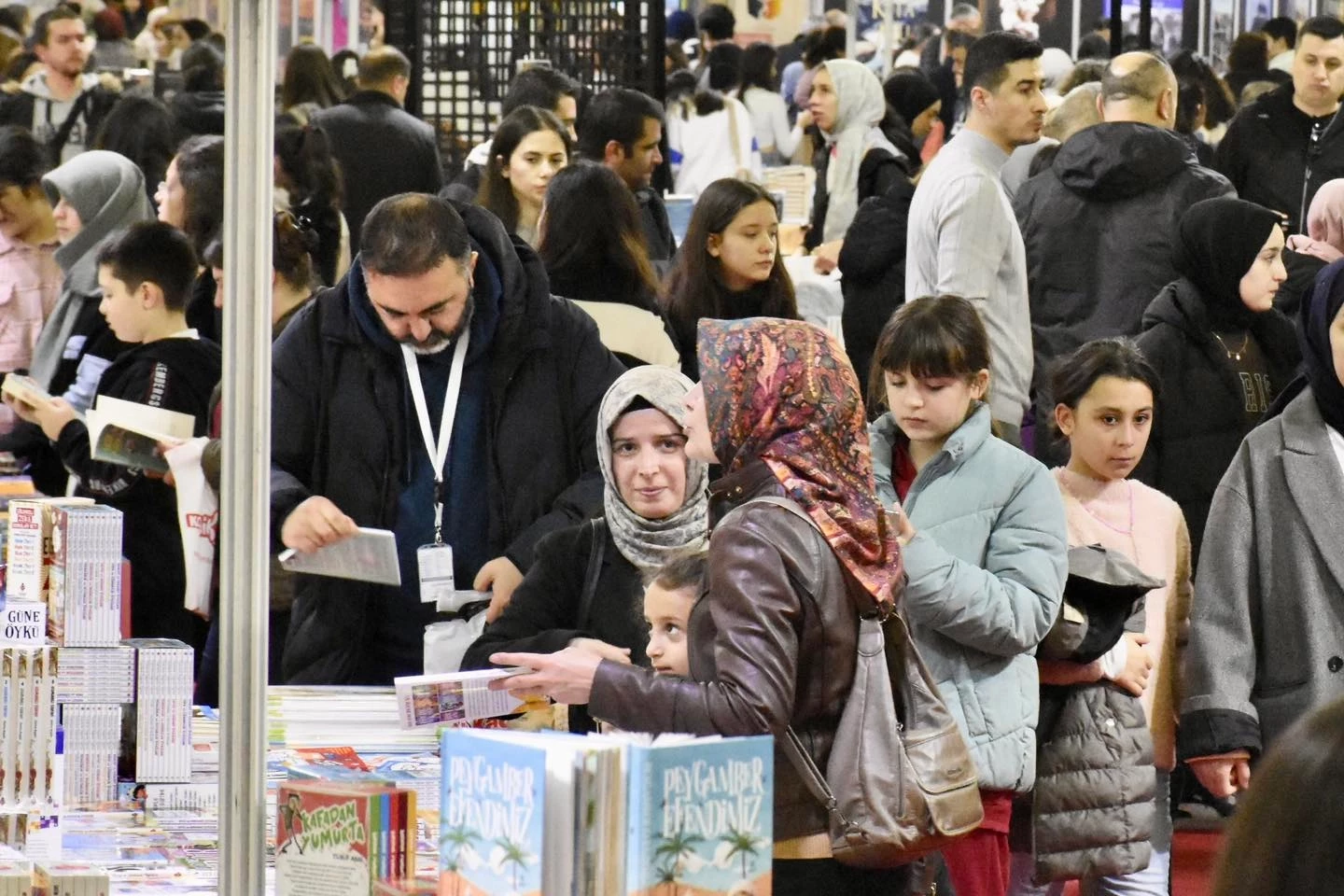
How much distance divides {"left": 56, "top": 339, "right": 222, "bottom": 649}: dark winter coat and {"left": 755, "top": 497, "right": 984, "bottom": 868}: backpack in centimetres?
255

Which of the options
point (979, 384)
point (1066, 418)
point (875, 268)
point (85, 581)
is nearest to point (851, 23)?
point (875, 268)

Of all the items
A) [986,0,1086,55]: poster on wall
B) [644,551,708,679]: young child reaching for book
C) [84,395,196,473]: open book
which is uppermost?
[986,0,1086,55]: poster on wall

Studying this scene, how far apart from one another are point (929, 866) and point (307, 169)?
4.01 m

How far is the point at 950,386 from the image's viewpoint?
12.9 feet

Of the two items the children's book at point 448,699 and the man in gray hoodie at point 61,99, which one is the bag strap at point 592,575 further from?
the man in gray hoodie at point 61,99

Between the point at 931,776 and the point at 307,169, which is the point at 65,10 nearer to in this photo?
the point at 307,169

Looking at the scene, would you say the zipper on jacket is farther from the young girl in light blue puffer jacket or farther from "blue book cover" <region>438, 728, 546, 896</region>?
"blue book cover" <region>438, 728, 546, 896</region>

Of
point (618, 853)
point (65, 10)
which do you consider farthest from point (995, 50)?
point (65, 10)

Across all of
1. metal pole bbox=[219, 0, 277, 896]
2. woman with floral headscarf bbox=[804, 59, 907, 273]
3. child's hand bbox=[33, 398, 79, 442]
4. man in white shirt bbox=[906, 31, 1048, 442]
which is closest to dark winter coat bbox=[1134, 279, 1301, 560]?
man in white shirt bbox=[906, 31, 1048, 442]

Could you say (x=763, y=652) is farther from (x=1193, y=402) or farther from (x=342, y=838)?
(x=1193, y=402)

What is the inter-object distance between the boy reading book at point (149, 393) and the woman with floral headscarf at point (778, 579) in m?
2.45

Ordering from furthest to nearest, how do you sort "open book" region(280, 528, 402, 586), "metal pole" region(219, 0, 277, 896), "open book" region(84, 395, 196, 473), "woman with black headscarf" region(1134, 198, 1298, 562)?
1. "woman with black headscarf" region(1134, 198, 1298, 562)
2. "open book" region(84, 395, 196, 473)
3. "open book" region(280, 528, 402, 586)
4. "metal pole" region(219, 0, 277, 896)

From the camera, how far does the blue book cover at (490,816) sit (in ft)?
6.51

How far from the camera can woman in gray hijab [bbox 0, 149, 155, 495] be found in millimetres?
5660
